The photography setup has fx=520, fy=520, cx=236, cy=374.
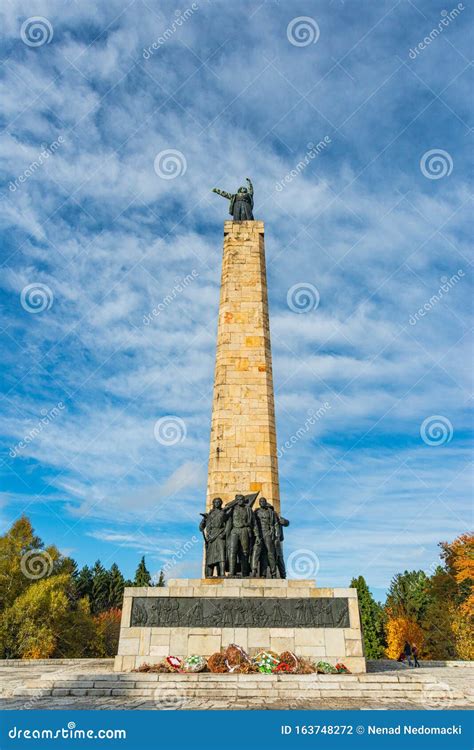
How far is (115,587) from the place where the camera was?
5634 centimetres

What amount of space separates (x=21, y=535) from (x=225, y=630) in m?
25.6

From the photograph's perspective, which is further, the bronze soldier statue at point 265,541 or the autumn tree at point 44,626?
the autumn tree at point 44,626

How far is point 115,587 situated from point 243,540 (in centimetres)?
4844

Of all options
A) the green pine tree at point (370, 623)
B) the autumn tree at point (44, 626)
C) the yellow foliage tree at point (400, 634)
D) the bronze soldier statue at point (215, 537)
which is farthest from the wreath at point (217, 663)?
the green pine tree at point (370, 623)

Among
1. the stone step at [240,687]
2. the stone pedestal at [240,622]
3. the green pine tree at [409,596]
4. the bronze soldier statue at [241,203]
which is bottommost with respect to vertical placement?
the stone step at [240,687]

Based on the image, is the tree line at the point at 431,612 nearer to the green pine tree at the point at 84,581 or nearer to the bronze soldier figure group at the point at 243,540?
the bronze soldier figure group at the point at 243,540

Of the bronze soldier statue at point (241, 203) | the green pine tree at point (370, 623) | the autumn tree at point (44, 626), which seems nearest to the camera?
the bronze soldier statue at point (241, 203)

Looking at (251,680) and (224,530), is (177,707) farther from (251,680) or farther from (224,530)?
(224,530)

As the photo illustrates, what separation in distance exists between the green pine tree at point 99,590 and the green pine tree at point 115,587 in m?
0.43

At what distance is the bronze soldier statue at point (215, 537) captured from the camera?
13.8 metres

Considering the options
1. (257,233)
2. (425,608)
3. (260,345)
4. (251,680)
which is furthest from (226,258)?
(425,608)

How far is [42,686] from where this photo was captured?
9.79m

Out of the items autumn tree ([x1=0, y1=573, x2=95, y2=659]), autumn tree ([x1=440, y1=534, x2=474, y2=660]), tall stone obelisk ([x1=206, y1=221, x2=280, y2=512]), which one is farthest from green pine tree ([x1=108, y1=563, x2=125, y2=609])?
tall stone obelisk ([x1=206, y1=221, x2=280, y2=512])

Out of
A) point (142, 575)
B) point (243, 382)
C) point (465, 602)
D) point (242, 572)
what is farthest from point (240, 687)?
point (142, 575)
